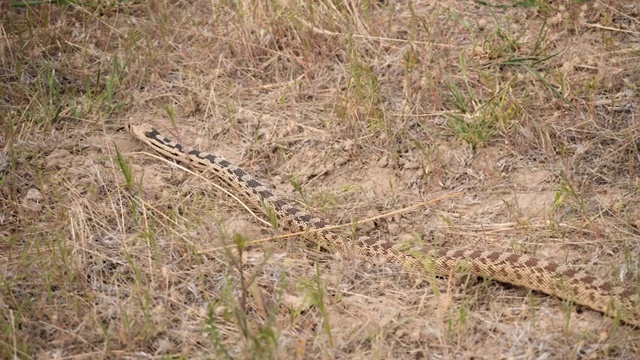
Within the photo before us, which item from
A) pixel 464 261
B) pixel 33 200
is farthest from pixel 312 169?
pixel 33 200

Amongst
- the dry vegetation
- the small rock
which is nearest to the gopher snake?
the dry vegetation

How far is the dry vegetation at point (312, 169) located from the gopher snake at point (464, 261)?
0.10m

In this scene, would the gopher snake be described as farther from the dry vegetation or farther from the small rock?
the small rock

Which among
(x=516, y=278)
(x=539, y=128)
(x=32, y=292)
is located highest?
(x=539, y=128)

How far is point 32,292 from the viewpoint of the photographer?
16.3ft

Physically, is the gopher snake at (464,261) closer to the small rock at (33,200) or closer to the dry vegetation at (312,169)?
the dry vegetation at (312,169)

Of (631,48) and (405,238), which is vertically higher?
(631,48)

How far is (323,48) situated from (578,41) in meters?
2.15

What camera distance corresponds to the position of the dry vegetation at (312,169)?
470cm

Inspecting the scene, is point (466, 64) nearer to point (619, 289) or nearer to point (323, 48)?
point (323, 48)

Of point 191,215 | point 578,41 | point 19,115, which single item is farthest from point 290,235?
point 578,41

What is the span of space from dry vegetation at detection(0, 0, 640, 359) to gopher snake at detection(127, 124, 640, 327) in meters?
0.10

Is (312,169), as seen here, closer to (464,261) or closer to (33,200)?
(464,261)

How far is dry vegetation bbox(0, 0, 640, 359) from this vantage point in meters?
4.70
